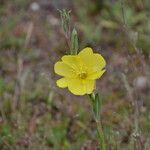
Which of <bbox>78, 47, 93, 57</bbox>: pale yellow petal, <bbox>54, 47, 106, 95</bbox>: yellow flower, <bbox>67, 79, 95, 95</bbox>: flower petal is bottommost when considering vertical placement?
<bbox>67, 79, 95, 95</bbox>: flower petal

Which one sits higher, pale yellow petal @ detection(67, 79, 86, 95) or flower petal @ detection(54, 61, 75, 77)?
flower petal @ detection(54, 61, 75, 77)

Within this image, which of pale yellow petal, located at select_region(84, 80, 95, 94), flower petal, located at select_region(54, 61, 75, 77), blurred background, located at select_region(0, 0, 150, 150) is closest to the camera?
pale yellow petal, located at select_region(84, 80, 95, 94)

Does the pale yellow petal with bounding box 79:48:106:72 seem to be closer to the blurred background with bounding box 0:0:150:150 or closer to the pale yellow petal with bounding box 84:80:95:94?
the pale yellow petal with bounding box 84:80:95:94

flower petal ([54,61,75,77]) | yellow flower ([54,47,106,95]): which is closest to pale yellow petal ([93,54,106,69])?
yellow flower ([54,47,106,95])

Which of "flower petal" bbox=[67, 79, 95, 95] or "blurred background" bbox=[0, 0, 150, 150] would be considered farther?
"blurred background" bbox=[0, 0, 150, 150]

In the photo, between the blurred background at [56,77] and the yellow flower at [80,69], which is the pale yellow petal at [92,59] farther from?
the blurred background at [56,77]

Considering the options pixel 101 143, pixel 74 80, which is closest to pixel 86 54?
pixel 74 80

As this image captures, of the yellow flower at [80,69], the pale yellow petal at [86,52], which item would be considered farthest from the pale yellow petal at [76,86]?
the pale yellow petal at [86,52]
